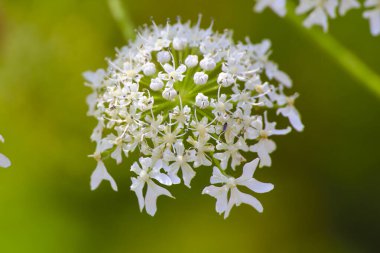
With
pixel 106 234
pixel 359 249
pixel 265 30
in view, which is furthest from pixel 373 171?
pixel 106 234

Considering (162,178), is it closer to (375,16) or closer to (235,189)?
(235,189)

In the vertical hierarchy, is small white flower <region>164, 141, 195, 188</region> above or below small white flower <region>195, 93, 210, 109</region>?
below

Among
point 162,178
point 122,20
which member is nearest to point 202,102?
point 162,178

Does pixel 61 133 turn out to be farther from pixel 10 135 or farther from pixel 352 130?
pixel 352 130

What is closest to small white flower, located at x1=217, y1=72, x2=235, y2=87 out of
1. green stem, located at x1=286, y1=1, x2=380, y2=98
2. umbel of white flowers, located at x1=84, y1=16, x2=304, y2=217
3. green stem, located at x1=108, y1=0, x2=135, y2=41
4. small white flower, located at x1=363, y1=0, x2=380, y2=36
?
umbel of white flowers, located at x1=84, y1=16, x2=304, y2=217

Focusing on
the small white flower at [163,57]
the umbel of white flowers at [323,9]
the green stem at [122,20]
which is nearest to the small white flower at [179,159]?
the small white flower at [163,57]

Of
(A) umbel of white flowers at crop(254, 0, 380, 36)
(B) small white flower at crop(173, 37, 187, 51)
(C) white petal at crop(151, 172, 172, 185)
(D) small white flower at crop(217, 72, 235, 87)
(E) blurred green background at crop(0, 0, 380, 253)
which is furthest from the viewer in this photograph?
(E) blurred green background at crop(0, 0, 380, 253)

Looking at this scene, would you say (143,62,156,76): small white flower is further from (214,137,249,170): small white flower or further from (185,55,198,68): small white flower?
(214,137,249,170): small white flower
